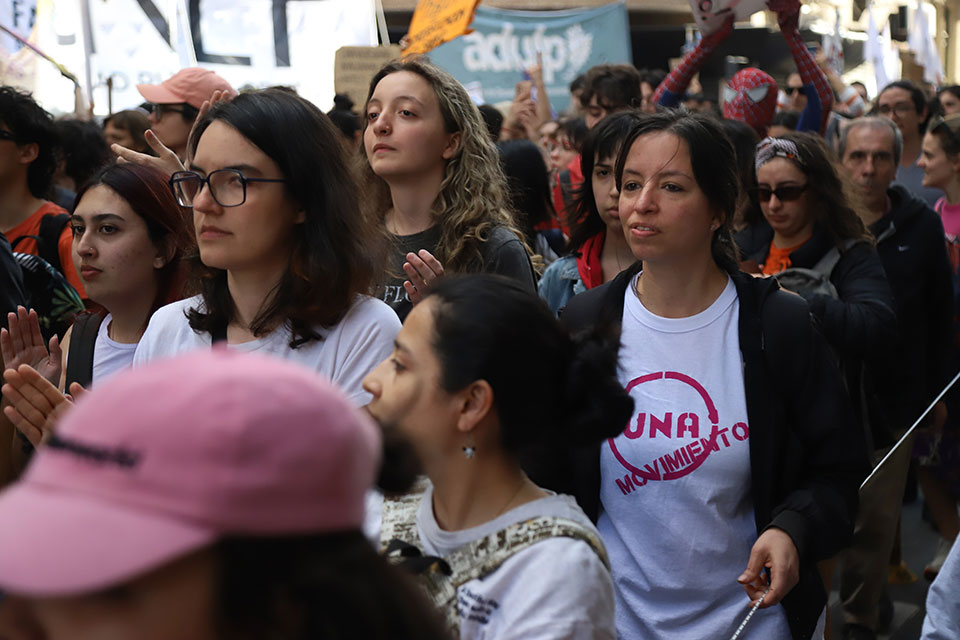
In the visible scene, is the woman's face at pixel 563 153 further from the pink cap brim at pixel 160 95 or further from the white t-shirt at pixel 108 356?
the white t-shirt at pixel 108 356

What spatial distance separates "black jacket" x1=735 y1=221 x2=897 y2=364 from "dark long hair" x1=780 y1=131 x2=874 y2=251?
0.14 feet

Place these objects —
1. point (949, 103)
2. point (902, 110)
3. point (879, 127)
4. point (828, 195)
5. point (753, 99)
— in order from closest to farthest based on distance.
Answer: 1. point (828, 195)
2. point (879, 127)
3. point (753, 99)
4. point (902, 110)
5. point (949, 103)

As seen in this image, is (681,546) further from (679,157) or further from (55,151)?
(55,151)

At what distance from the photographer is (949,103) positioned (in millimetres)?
9492

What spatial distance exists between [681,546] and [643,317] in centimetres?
57

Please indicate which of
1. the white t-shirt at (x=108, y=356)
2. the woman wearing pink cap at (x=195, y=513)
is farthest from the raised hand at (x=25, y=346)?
the woman wearing pink cap at (x=195, y=513)

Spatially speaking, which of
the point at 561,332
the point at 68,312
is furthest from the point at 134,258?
the point at 561,332

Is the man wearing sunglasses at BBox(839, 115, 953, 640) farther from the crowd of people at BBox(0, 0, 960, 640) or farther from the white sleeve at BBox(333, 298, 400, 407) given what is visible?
the white sleeve at BBox(333, 298, 400, 407)

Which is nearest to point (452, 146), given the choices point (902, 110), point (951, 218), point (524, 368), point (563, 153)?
point (524, 368)

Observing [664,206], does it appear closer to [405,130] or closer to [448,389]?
[448,389]

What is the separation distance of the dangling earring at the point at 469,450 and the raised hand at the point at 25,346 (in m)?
1.72

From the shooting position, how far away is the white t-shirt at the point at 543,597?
167 centimetres

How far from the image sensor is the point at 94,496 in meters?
0.91

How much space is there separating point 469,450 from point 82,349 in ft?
5.75
